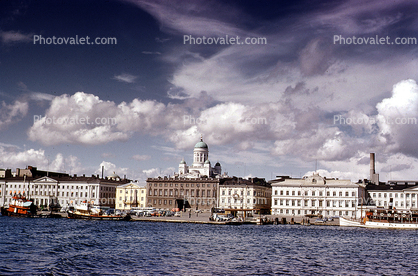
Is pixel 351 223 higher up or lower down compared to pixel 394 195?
lower down

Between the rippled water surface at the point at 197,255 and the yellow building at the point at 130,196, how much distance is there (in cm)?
8852

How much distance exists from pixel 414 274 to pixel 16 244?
41.2 metres

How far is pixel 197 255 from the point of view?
4781 cm

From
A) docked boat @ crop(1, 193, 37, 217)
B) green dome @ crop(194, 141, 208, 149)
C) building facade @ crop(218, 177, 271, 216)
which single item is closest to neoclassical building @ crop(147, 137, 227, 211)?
building facade @ crop(218, 177, 271, 216)

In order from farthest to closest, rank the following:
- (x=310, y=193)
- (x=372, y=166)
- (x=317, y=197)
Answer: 1. (x=372, y=166)
2. (x=310, y=193)
3. (x=317, y=197)

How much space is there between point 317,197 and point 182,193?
140ft

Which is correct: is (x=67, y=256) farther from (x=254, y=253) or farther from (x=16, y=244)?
(x=254, y=253)

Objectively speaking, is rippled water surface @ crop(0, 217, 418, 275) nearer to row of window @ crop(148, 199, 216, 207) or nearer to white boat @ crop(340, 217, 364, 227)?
white boat @ crop(340, 217, 364, 227)

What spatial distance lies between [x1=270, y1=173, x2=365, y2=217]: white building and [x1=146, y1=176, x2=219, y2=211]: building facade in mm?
21837

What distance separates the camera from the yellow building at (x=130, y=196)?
516 feet

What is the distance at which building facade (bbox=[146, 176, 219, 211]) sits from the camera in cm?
14938

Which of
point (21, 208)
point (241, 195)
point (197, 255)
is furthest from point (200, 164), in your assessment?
point (197, 255)

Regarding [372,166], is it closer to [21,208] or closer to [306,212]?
[306,212]

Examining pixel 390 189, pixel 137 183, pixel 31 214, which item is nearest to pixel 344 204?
pixel 390 189
